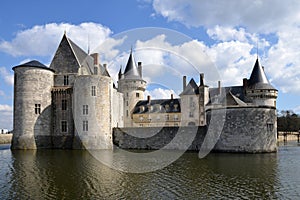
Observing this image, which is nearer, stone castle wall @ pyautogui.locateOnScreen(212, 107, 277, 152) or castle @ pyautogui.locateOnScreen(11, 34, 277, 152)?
stone castle wall @ pyautogui.locateOnScreen(212, 107, 277, 152)

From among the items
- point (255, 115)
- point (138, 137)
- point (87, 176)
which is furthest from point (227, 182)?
point (138, 137)

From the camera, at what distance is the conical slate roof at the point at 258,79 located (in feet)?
124

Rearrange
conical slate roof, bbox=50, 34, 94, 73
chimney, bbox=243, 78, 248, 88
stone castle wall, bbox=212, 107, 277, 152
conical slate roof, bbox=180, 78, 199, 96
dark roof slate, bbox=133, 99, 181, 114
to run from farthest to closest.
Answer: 1. dark roof slate, bbox=133, 99, 181, 114
2. conical slate roof, bbox=180, 78, 199, 96
3. chimney, bbox=243, 78, 248, 88
4. conical slate roof, bbox=50, 34, 94, 73
5. stone castle wall, bbox=212, 107, 277, 152

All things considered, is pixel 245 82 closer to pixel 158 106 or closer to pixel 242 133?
pixel 158 106

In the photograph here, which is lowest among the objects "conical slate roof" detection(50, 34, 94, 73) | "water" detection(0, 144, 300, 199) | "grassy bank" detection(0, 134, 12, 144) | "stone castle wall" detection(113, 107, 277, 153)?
"grassy bank" detection(0, 134, 12, 144)

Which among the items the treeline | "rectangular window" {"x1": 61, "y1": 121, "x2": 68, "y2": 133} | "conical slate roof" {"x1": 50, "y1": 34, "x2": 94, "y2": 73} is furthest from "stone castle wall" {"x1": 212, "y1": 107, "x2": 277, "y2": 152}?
the treeline

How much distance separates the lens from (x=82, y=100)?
25.7 m

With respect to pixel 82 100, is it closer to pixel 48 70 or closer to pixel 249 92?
pixel 48 70

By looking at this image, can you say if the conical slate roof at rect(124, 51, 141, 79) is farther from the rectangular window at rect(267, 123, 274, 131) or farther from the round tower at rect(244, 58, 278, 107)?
the rectangular window at rect(267, 123, 274, 131)

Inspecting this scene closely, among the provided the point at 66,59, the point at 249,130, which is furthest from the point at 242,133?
the point at 66,59

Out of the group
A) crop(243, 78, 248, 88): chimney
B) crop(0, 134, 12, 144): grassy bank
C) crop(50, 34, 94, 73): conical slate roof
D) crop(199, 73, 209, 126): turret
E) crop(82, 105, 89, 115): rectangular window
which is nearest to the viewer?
crop(82, 105, 89, 115): rectangular window

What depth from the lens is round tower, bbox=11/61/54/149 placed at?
2564 cm

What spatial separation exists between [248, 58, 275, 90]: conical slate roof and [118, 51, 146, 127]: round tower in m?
15.2

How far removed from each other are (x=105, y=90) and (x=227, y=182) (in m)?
16.8
